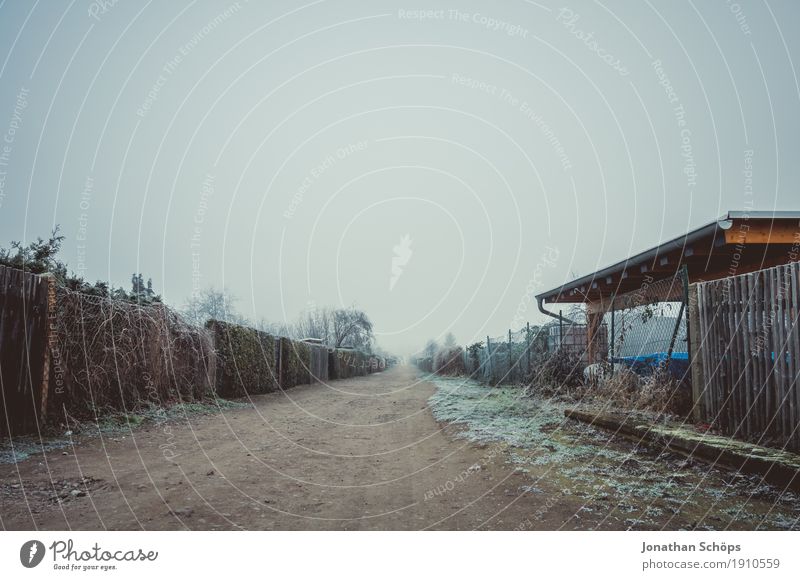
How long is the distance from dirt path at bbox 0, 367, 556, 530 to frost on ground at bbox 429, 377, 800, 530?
13.4 inches

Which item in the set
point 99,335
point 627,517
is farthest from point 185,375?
point 627,517

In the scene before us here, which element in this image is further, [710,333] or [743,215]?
[743,215]

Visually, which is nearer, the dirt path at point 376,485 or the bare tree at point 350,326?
the dirt path at point 376,485

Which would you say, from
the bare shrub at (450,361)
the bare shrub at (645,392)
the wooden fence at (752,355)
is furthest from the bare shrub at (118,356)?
the bare shrub at (450,361)

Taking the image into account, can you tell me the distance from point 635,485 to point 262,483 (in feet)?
9.58

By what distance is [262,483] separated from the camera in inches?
143

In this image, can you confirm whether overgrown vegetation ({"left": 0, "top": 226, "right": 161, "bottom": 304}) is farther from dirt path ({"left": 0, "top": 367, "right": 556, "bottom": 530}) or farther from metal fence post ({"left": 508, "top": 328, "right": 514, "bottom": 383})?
metal fence post ({"left": 508, "top": 328, "right": 514, "bottom": 383})

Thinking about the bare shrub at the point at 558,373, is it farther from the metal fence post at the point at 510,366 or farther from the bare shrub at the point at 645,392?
the metal fence post at the point at 510,366

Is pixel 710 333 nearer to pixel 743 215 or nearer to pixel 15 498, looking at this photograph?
pixel 743 215

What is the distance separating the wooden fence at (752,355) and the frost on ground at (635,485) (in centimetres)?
88

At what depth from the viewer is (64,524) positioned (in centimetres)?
268

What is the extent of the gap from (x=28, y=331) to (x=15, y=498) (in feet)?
9.68

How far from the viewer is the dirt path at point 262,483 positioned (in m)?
2.77

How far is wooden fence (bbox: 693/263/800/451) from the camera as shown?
404 centimetres
